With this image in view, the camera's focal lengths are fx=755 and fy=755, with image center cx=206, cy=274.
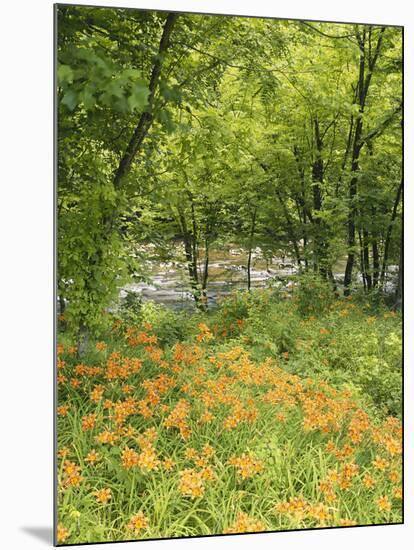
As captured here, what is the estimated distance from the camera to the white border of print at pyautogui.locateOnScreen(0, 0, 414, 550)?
3369mm

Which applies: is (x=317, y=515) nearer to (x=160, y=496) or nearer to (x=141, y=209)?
(x=160, y=496)

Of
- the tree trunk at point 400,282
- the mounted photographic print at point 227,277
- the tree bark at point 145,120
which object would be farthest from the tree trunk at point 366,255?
the tree bark at point 145,120

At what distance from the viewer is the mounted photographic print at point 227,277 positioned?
11.1 ft

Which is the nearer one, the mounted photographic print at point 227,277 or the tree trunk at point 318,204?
the mounted photographic print at point 227,277

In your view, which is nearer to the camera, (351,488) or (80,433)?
(80,433)

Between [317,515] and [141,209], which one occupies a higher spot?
[141,209]

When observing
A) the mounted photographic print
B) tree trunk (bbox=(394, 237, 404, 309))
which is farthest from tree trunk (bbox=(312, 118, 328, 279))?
tree trunk (bbox=(394, 237, 404, 309))

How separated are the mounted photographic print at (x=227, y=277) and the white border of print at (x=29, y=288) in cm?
9

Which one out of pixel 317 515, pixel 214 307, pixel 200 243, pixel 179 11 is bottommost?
pixel 317 515

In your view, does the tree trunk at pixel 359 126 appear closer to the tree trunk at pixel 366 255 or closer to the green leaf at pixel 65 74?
the tree trunk at pixel 366 255

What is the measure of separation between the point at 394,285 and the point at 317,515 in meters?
1.20

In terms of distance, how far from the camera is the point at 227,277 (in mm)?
3572

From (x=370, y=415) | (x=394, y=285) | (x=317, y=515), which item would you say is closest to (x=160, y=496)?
(x=317, y=515)

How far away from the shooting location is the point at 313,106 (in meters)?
3.72
